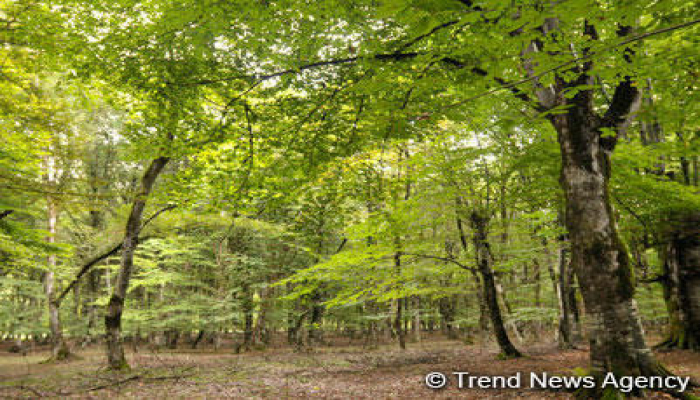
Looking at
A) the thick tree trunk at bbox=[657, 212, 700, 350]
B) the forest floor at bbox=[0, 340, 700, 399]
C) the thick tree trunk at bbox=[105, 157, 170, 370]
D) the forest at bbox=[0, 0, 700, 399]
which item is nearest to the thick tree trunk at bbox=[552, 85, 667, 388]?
the forest at bbox=[0, 0, 700, 399]

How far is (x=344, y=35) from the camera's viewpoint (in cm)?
625

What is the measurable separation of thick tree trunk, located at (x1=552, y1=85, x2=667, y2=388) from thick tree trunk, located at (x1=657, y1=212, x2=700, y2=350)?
4.74 metres

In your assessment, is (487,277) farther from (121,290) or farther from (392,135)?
(121,290)

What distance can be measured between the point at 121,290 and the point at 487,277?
1168 centimetres

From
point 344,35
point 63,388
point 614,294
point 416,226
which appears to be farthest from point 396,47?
point 63,388

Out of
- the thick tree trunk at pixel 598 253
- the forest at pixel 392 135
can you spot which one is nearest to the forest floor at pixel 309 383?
the forest at pixel 392 135

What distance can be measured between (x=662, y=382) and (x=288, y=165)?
6.87 metres

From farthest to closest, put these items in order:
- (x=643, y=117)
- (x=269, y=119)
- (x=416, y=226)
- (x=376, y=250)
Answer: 1. (x=416, y=226)
2. (x=376, y=250)
3. (x=269, y=119)
4. (x=643, y=117)

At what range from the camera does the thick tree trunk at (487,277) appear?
34.8 feet

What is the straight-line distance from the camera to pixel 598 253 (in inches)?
211

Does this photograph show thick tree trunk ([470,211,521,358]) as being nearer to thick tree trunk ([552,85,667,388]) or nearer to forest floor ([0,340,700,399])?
forest floor ([0,340,700,399])

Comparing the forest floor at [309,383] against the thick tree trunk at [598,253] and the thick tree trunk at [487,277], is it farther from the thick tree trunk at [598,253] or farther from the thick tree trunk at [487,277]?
the thick tree trunk at [598,253]

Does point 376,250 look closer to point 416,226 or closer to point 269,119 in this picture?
point 416,226

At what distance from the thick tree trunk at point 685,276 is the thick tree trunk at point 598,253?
474 centimetres
